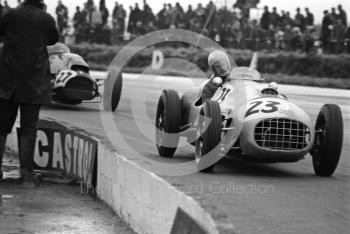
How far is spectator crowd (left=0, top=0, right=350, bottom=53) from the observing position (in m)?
26.0

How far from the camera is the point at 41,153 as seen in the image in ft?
27.5

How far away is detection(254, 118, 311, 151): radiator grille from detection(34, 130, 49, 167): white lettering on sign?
2.69 m

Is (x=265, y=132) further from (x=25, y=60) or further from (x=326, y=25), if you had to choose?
(x=326, y=25)

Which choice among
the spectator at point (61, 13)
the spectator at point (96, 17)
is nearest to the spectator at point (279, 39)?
the spectator at point (96, 17)

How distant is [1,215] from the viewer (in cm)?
634

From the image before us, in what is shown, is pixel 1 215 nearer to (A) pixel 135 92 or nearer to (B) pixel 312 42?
(A) pixel 135 92

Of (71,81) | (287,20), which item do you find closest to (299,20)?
(287,20)

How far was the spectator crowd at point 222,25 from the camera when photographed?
26.0m

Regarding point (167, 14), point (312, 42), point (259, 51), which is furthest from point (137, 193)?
point (167, 14)

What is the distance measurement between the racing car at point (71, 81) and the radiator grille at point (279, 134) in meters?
6.98

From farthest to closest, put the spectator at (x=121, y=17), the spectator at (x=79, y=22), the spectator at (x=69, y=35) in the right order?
the spectator at (x=69, y=35) < the spectator at (x=79, y=22) < the spectator at (x=121, y=17)

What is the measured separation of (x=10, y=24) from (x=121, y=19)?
27.1m

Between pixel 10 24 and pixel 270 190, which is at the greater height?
pixel 10 24

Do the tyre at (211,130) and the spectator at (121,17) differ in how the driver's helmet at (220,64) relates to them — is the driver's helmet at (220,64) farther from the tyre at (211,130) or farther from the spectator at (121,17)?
the spectator at (121,17)
